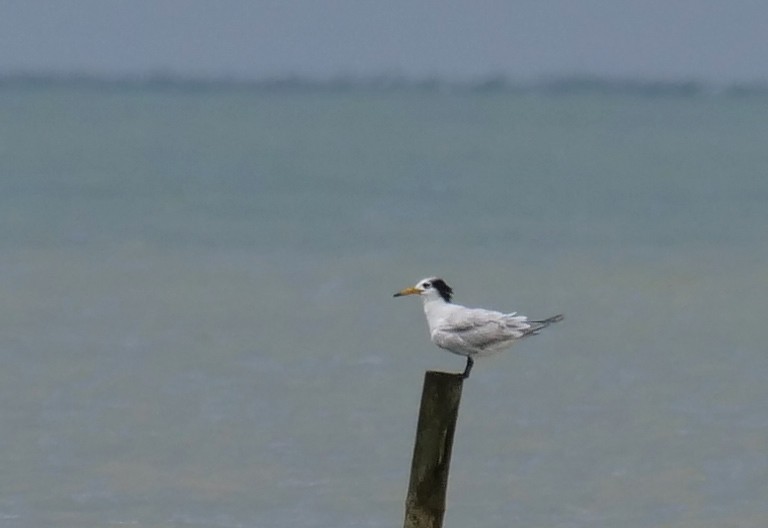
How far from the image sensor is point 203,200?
A: 4266 centimetres

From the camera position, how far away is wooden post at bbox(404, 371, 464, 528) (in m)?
8.48

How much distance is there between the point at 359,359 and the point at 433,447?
9.24 m

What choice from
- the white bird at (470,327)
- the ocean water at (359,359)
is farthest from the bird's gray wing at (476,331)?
the ocean water at (359,359)

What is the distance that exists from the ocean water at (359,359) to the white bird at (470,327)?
330 centimetres

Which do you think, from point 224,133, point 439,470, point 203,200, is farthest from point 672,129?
point 439,470

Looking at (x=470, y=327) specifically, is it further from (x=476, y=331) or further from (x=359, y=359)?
(x=359, y=359)

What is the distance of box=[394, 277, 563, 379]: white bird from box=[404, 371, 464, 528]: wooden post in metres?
0.49

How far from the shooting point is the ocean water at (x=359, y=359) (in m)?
13.0

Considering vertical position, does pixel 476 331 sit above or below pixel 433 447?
above

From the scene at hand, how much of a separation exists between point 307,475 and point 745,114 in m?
102

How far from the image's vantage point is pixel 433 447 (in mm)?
8617

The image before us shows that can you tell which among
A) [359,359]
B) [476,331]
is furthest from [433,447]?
[359,359]

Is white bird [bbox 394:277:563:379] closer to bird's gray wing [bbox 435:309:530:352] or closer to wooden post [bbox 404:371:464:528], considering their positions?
bird's gray wing [bbox 435:309:530:352]

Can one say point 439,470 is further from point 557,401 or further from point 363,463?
point 557,401
